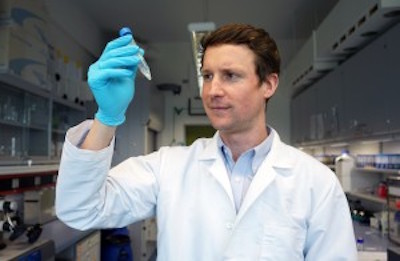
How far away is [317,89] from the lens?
162 inches

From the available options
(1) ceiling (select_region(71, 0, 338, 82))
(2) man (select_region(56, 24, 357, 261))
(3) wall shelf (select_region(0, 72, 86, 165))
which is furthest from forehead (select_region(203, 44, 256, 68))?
(1) ceiling (select_region(71, 0, 338, 82))

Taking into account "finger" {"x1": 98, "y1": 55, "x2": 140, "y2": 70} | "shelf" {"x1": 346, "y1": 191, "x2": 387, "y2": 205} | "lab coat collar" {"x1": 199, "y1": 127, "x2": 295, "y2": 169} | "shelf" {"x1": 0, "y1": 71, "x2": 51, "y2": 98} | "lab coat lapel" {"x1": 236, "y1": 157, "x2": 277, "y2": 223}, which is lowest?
"shelf" {"x1": 346, "y1": 191, "x2": 387, "y2": 205}

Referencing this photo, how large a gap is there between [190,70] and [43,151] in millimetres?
3271

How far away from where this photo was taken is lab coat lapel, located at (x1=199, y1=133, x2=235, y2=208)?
1.10 m

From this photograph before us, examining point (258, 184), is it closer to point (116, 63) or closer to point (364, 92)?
point (116, 63)

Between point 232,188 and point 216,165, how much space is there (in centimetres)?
9

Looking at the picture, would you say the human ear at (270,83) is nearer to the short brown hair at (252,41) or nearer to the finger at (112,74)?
the short brown hair at (252,41)

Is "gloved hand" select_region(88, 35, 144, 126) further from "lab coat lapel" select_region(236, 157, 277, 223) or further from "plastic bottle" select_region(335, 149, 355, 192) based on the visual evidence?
"plastic bottle" select_region(335, 149, 355, 192)

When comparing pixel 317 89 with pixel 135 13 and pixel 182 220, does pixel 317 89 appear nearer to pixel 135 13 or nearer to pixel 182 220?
pixel 135 13

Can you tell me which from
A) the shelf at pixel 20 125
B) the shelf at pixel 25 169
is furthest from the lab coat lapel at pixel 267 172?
the shelf at pixel 20 125

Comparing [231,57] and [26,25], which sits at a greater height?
[26,25]

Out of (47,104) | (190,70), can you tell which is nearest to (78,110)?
(47,104)

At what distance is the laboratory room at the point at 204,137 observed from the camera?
1024mm

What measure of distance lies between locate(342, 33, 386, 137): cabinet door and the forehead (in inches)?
64.6
